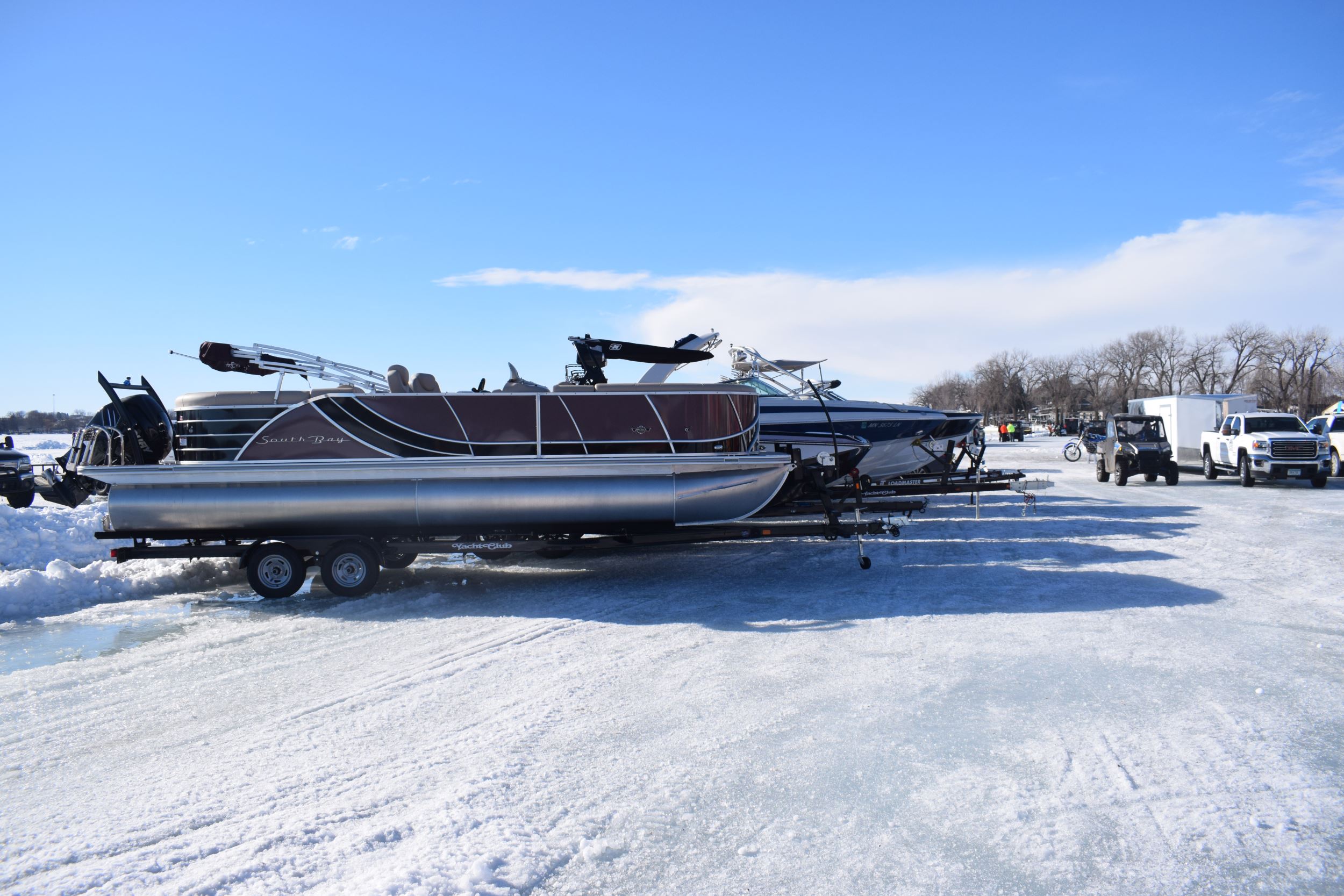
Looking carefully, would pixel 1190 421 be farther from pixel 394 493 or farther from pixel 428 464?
pixel 394 493

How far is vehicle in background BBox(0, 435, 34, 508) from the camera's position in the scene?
20844 mm

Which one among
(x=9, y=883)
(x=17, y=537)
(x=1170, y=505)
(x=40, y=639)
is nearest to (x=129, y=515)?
(x=40, y=639)

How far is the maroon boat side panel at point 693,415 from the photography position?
8.80 metres

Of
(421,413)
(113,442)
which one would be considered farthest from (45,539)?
(421,413)

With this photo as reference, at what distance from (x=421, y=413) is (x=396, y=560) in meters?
2.16

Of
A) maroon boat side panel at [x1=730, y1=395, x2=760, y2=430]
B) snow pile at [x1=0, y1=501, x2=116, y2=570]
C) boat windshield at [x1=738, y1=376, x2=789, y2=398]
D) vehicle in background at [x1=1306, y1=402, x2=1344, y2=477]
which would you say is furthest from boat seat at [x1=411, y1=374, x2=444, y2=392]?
vehicle in background at [x1=1306, y1=402, x2=1344, y2=477]

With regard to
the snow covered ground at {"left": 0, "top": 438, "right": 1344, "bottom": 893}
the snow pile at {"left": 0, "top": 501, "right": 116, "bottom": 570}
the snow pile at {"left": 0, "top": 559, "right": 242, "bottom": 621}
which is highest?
the snow pile at {"left": 0, "top": 501, "right": 116, "bottom": 570}

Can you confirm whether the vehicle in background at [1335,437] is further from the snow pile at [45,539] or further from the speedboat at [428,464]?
the snow pile at [45,539]

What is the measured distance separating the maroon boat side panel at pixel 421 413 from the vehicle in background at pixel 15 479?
17679 mm

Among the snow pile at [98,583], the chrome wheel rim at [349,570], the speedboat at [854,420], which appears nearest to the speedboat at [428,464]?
the chrome wheel rim at [349,570]

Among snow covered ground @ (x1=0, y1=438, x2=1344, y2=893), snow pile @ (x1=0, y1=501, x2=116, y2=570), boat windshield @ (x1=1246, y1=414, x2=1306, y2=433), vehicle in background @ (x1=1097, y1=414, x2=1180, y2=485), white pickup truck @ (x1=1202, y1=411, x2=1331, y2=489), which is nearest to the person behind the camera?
snow covered ground @ (x1=0, y1=438, x2=1344, y2=893)

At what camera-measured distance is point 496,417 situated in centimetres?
870

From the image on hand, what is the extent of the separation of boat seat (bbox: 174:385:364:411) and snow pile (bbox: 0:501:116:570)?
3120mm

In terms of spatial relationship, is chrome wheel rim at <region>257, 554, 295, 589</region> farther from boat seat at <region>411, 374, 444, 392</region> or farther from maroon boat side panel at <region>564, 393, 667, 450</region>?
maroon boat side panel at <region>564, 393, 667, 450</region>
